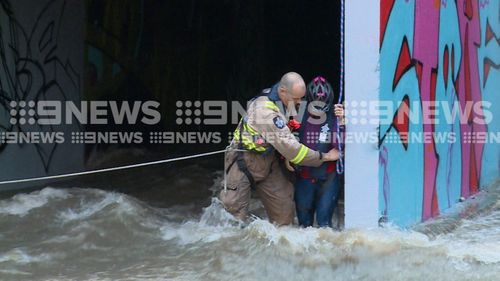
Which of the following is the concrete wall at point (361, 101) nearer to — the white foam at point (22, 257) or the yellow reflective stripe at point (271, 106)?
the yellow reflective stripe at point (271, 106)

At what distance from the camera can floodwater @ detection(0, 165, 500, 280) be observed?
5395mm

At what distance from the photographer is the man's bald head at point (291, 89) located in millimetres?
5973

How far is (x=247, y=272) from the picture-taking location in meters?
5.49

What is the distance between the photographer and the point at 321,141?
6.16 meters

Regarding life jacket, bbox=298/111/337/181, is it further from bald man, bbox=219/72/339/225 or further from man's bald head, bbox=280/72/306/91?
man's bald head, bbox=280/72/306/91

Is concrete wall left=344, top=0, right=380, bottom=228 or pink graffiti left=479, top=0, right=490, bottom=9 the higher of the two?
pink graffiti left=479, top=0, right=490, bottom=9

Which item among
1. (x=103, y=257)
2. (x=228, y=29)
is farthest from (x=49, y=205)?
(x=228, y=29)

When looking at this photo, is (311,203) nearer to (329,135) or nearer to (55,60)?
(329,135)

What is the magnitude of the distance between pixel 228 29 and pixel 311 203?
9.77 m

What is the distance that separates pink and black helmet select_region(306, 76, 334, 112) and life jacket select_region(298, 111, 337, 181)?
3.1 inches

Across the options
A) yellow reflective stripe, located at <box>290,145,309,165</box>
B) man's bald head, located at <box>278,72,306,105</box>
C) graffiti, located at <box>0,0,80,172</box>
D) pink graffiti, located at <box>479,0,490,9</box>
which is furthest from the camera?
pink graffiti, located at <box>479,0,490,9</box>

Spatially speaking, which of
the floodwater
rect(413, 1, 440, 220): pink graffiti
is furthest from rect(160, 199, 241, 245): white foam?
rect(413, 1, 440, 220): pink graffiti

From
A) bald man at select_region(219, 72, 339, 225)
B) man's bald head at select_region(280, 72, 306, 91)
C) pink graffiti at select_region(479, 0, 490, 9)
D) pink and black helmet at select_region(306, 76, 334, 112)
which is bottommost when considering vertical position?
bald man at select_region(219, 72, 339, 225)

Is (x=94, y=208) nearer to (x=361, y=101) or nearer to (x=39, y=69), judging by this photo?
(x=39, y=69)
